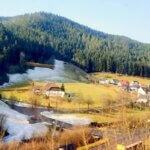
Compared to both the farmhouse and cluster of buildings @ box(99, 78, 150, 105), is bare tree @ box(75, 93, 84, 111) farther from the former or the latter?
cluster of buildings @ box(99, 78, 150, 105)

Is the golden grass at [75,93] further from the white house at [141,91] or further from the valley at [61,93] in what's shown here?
the white house at [141,91]

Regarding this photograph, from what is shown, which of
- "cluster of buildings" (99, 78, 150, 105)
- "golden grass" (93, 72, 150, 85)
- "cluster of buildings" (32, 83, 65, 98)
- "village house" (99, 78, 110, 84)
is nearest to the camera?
"cluster of buildings" (32, 83, 65, 98)

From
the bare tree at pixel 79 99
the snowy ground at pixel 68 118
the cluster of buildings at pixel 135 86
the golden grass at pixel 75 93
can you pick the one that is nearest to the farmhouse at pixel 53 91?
the golden grass at pixel 75 93

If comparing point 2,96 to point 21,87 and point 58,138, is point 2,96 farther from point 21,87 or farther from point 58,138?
point 58,138

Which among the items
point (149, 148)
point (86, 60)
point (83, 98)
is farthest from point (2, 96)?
point (149, 148)

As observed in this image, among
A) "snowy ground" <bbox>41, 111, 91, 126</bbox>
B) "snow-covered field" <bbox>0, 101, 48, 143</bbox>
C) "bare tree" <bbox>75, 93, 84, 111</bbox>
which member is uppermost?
"bare tree" <bbox>75, 93, 84, 111</bbox>

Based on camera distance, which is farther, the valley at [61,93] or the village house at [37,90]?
the village house at [37,90]

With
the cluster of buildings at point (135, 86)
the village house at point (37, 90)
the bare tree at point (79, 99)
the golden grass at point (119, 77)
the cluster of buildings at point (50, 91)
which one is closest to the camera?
the bare tree at point (79, 99)

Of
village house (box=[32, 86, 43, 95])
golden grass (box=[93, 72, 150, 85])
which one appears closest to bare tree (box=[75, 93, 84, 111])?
village house (box=[32, 86, 43, 95])
